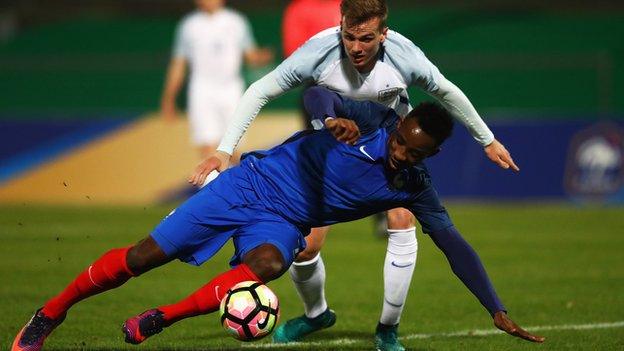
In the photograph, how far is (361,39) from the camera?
→ 20.0 ft

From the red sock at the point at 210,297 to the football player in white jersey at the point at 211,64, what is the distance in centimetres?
883

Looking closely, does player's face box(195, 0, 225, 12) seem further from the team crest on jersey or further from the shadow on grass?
the team crest on jersey

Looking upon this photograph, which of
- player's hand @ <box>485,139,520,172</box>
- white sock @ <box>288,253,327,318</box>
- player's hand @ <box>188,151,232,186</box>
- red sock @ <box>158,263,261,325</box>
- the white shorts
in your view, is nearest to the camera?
red sock @ <box>158,263,261,325</box>

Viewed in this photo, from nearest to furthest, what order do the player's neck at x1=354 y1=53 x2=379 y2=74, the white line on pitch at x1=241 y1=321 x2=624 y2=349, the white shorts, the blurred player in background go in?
1. the player's neck at x1=354 y1=53 x2=379 y2=74
2. the white line on pitch at x1=241 y1=321 x2=624 y2=349
3. the blurred player in background
4. the white shorts

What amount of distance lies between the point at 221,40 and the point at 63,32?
11.7 meters

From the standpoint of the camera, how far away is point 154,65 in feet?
74.0

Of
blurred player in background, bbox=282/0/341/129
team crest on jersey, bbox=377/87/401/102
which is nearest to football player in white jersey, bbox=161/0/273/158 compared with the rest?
blurred player in background, bbox=282/0/341/129

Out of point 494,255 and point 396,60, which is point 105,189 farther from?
point 396,60

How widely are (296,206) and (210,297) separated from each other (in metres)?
0.67

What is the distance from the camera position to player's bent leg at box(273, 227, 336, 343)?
716cm

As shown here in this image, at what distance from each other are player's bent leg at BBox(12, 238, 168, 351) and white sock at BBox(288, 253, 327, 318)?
4.31 feet

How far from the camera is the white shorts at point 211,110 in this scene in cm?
1477

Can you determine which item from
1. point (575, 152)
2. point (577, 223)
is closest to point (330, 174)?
point (577, 223)

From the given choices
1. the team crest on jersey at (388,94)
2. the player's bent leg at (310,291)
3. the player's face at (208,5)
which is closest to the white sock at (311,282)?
the player's bent leg at (310,291)
